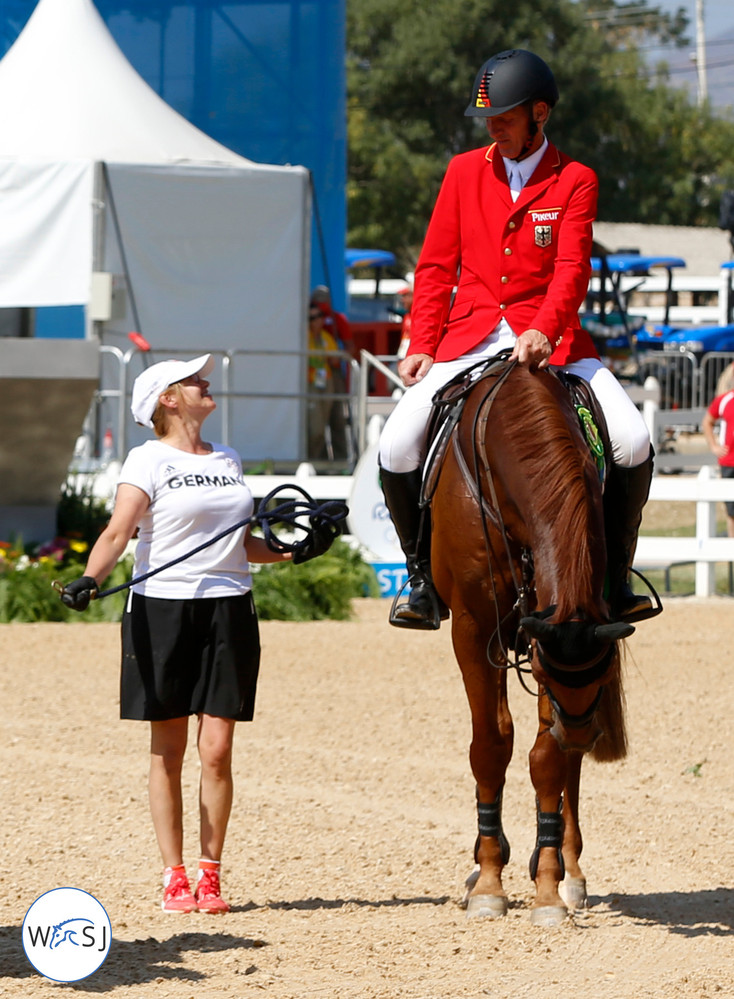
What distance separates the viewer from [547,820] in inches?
214

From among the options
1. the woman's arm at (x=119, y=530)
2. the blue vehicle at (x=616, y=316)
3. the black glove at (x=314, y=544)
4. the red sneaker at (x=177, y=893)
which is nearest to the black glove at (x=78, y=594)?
the woman's arm at (x=119, y=530)

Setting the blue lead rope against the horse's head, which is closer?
the horse's head

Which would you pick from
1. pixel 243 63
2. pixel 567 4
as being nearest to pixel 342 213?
pixel 243 63

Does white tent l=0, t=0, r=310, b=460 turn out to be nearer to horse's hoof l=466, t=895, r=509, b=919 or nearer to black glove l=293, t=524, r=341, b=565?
black glove l=293, t=524, r=341, b=565

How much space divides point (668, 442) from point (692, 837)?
18514 mm

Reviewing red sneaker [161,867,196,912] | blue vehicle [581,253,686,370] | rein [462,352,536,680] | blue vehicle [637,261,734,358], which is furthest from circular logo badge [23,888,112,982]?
blue vehicle [637,261,734,358]

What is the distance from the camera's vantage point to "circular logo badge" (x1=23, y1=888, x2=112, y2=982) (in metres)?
4.48

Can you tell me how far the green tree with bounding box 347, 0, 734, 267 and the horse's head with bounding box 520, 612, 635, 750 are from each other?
39.8 metres

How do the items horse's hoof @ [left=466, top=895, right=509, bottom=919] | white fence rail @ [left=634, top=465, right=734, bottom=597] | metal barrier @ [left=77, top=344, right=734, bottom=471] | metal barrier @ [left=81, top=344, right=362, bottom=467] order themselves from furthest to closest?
metal barrier @ [left=77, top=344, right=734, bottom=471] → metal barrier @ [left=81, top=344, right=362, bottom=467] → white fence rail @ [left=634, top=465, right=734, bottom=597] → horse's hoof @ [left=466, top=895, right=509, bottom=919]

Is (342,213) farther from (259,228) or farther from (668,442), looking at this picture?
(668,442)

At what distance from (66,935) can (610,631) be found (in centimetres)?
178

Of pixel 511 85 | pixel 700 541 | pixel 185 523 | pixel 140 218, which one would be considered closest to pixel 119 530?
pixel 185 523

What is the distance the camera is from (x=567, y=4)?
157ft

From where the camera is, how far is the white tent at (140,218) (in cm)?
1473
